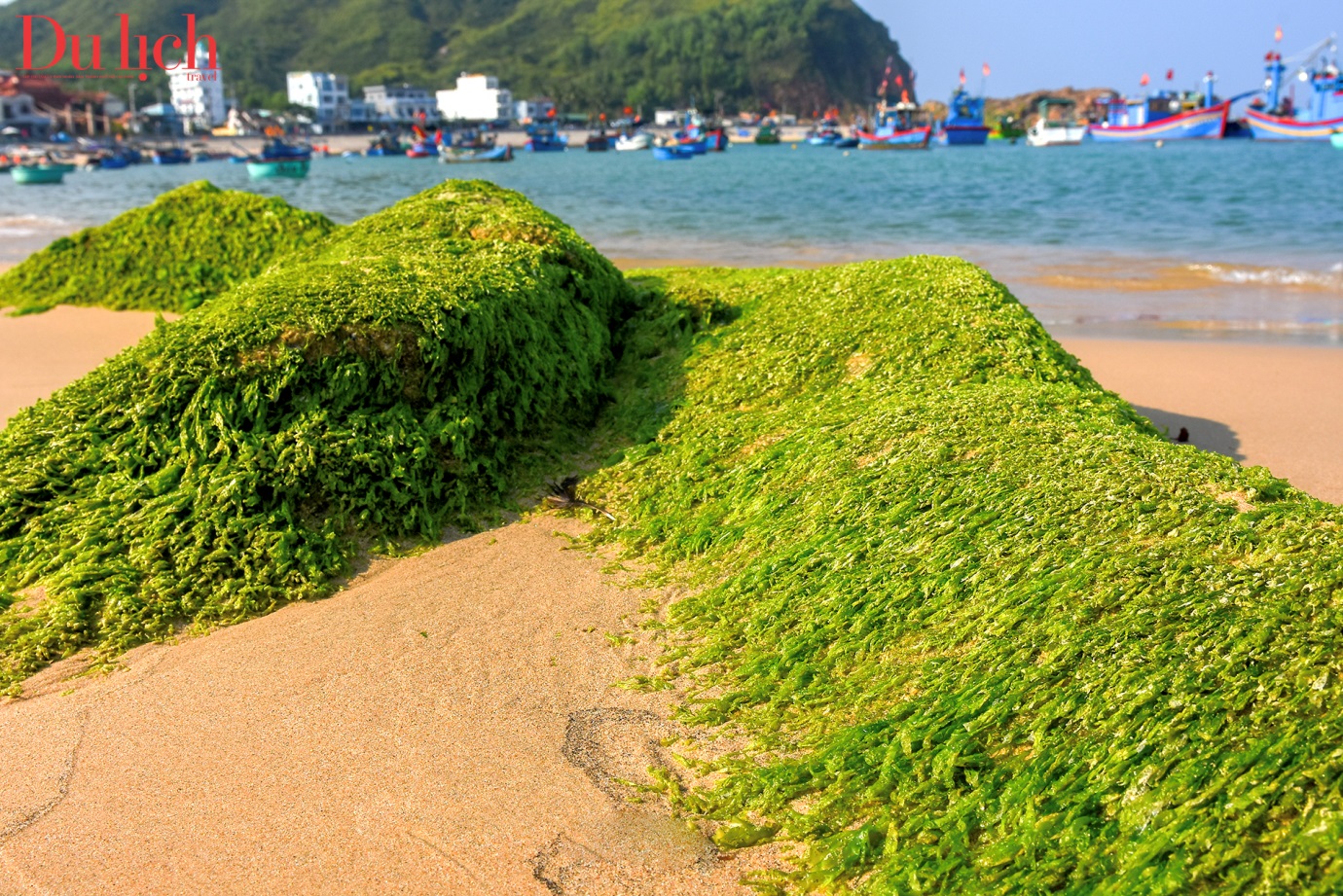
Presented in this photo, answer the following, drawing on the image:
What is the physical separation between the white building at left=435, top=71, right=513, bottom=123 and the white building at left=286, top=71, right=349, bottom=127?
12.0m

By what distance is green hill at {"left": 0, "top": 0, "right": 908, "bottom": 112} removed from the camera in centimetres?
13962

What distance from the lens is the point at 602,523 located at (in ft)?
14.1

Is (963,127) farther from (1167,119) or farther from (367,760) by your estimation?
(367,760)

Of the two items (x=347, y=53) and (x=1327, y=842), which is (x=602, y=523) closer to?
(x=1327, y=842)

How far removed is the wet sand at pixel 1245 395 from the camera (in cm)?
548

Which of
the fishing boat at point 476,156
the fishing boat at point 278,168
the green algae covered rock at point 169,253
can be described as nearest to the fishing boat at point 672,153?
the fishing boat at point 476,156

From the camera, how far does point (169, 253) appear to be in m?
8.84

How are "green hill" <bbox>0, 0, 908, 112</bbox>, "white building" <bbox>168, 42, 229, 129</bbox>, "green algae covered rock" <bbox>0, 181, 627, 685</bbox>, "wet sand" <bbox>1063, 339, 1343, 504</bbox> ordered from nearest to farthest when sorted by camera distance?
"green algae covered rock" <bbox>0, 181, 627, 685</bbox>, "wet sand" <bbox>1063, 339, 1343, 504</bbox>, "white building" <bbox>168, 42, 229, 129</bbox>, "green hill" <bbox>0, 0, 908, 112</bbox>

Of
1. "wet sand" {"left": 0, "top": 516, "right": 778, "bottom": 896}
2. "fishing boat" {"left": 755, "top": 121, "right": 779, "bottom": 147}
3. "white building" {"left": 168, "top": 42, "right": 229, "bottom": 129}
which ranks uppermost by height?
"white building" {"left": 168, "top": 42, "right": 229, "bottom": 129}

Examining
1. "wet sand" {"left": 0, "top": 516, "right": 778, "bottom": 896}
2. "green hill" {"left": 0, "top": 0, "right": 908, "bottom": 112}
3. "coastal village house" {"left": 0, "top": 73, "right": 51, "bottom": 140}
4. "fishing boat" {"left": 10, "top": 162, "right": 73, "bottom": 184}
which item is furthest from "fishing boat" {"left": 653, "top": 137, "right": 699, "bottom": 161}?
"wet sand" {"left": 0, "top": 516, "right": 778, "bottom": 896}

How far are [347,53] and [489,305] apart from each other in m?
156

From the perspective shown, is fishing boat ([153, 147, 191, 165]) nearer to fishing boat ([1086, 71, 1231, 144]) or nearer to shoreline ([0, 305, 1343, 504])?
shoreline ([0, 305, 1343, 504])

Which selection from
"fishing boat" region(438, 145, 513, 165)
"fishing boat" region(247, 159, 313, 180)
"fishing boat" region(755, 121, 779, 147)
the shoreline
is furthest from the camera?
"fishing boat" region(755, 121, 779, 147)

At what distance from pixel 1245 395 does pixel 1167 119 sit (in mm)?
95612
